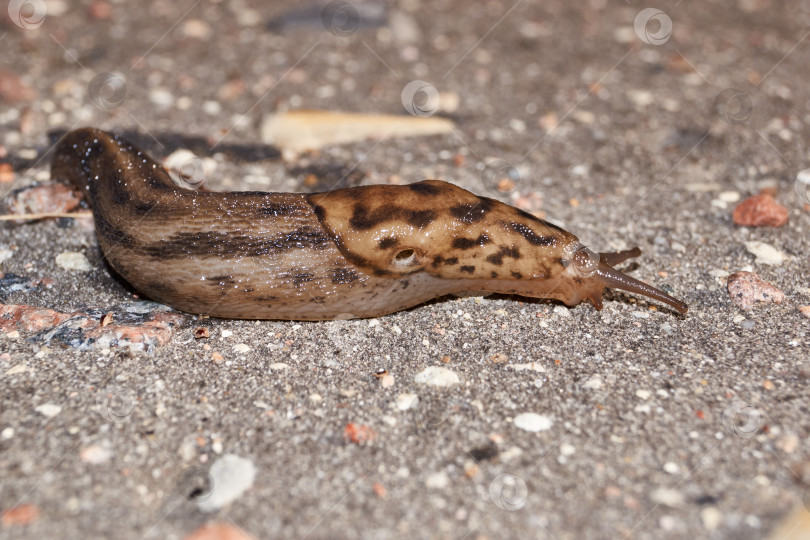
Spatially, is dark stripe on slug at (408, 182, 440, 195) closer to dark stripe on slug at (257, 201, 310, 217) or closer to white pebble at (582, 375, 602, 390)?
dark stripe on slug at (257, 201, 310, 217)

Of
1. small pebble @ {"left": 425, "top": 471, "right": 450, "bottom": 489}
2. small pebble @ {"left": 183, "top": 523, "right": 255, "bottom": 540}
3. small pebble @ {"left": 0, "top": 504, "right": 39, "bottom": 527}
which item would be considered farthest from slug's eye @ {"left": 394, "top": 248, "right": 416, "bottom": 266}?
small pebble @ {"left": 0, "top": 504, "right": 39, "bottom": 527}

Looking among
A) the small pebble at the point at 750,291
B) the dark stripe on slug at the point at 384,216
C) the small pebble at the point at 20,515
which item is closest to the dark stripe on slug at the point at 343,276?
the dark stripe on slug at the point at 384,216

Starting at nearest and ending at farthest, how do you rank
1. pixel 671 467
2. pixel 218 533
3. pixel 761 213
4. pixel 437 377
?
pixel 218 533 → pixel 671 467 → pixel 437 377 → pixel 761 213

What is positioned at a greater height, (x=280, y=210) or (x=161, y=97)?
(x=280, y=210)

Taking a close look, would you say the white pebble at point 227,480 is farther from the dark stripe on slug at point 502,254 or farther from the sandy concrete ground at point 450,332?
the dark stripe on slug at point 502,254

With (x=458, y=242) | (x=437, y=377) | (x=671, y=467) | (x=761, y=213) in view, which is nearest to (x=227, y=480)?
(x=437, y=377)

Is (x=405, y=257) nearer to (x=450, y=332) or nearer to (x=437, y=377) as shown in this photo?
(x=450, y=332)
